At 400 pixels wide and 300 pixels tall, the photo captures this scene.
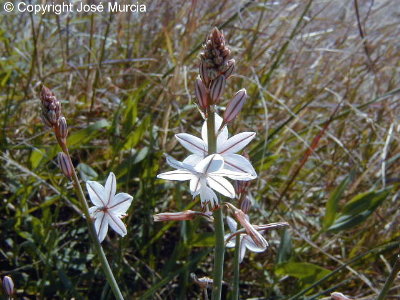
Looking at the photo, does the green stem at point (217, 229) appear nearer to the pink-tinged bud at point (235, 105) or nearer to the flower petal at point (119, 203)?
the pink-tinged bud at point (235, 105)

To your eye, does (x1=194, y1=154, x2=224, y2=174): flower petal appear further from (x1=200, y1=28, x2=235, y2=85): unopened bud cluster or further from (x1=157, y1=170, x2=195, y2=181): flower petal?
(x1=200, y1=28, x2=235, y2=85): unopened bud cluster

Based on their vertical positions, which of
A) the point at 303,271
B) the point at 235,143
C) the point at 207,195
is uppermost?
the point at 235,143

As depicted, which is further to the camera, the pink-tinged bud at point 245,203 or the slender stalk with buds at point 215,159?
the pink-tinged bud at point 245,203

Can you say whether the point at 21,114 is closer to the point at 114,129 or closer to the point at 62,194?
the point at 114,129

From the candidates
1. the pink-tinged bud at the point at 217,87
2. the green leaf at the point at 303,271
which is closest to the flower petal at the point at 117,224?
the pink-tinged bud at the point at 217,87

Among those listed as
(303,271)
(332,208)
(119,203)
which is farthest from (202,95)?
(332,208)

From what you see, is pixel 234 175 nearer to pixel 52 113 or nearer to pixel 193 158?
pixel 193 158
